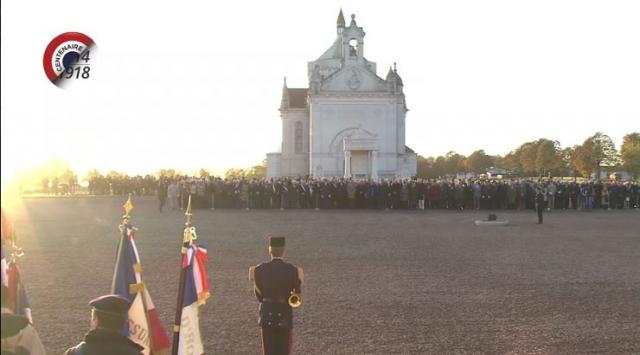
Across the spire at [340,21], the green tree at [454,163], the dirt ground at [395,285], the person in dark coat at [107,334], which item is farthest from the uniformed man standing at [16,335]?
the green tree at [454,163]

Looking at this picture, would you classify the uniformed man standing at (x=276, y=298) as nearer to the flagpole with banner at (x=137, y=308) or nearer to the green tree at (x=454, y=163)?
the flagpole with banner at (x=137, y=308)

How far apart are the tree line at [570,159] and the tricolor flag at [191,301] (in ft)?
284

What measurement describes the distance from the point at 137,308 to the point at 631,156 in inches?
3795

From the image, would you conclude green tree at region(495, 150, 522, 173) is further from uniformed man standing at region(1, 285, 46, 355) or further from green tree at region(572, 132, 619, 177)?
uniformed man standing at region(1, 285, 46, 355)

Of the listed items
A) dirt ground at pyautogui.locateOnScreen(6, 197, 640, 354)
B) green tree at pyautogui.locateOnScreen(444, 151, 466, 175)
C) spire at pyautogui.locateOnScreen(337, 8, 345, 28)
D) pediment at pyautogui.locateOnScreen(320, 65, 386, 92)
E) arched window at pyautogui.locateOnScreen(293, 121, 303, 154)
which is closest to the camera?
dirt ground at pyautogui.locateOnScreen(6, 197, 640, 354)

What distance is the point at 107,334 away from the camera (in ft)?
16.2

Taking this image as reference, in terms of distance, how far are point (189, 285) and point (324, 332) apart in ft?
10.7

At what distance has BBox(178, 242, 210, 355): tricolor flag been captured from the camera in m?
7.23

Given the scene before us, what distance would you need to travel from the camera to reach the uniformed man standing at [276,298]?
7.64m

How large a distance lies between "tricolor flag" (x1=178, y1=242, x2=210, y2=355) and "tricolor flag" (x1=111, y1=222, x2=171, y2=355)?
19 centimetres

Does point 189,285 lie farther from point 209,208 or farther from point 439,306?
point 209,208

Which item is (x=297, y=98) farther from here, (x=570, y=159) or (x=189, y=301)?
(x=189, y=301)

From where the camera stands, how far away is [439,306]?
38.9 ft

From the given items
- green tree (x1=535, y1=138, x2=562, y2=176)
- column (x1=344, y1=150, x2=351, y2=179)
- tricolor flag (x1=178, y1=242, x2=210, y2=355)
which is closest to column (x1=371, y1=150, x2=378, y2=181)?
column (x1=344, y1=150, x2=351, y2=179)
